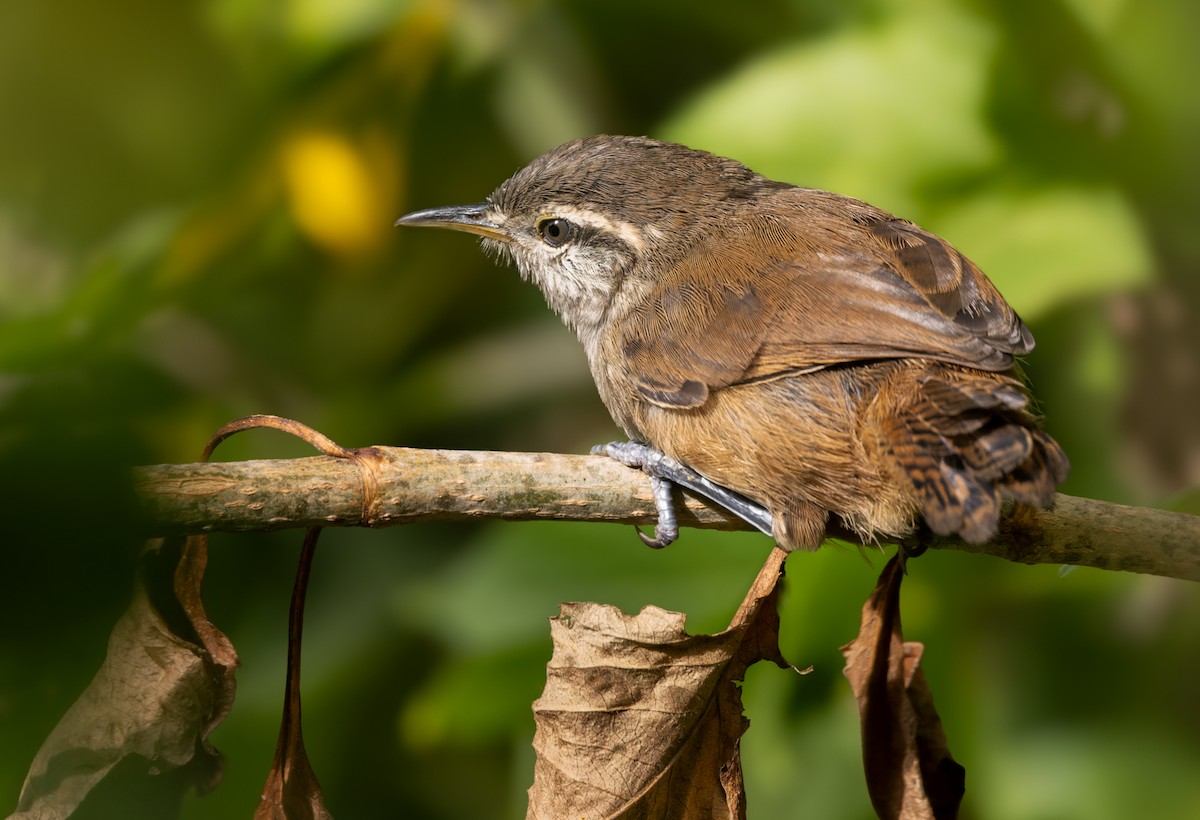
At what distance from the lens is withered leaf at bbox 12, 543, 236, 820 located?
1.94 m

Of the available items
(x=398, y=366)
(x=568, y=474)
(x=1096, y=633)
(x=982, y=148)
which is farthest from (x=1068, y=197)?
(x=398, y=366)

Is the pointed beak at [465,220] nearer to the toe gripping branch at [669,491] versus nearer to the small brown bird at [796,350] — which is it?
the small brown bird at [796,350]

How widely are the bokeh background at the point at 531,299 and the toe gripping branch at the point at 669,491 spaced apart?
50cm

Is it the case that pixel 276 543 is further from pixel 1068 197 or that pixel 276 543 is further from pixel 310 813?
pixel 1068 197

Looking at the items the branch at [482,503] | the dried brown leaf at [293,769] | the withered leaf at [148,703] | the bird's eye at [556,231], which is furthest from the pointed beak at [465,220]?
the withered leaf at [148,703]

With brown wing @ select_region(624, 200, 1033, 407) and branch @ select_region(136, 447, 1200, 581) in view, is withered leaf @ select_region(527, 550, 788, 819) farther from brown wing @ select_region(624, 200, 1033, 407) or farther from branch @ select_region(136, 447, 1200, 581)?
brown wing @ select_region(624, 200, 1033, 407)

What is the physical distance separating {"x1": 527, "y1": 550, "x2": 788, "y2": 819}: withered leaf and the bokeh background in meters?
0.73

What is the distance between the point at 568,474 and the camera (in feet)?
7.51

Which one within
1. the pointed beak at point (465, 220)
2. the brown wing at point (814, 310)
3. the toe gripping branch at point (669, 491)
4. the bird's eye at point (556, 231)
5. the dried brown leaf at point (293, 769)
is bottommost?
the dried brown leaf at point (293, 769)

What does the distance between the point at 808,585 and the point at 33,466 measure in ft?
8.31

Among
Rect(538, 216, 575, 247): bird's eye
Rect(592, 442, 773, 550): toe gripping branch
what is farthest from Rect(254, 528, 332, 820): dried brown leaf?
Rect(538, 216, 575, 247): bird's eye

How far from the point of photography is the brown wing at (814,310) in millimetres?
2533

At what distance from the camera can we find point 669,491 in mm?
2543

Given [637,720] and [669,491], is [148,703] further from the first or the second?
[669,491]
